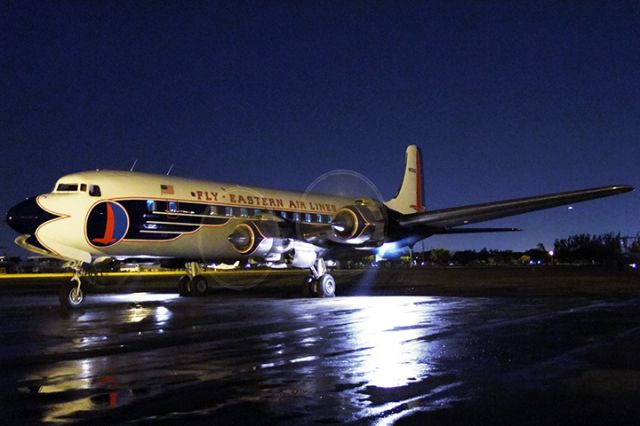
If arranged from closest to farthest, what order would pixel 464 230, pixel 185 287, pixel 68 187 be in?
pixel 68 187
pixel 185 287
pixel 464 230

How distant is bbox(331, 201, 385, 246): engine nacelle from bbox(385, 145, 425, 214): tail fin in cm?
973

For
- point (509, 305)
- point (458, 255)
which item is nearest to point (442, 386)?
point (509, 305)

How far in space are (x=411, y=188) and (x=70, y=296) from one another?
20.1m

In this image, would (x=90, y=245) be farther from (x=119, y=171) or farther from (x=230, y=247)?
(x=230, y=247)

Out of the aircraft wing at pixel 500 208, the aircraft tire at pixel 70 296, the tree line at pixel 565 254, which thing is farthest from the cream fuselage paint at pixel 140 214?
the tree line at pixel 565 254

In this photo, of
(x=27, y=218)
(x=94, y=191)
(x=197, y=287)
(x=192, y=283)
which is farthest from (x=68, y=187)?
(x=197, y=287)

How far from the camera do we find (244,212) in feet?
84.5

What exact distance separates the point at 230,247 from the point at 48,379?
16.7 m

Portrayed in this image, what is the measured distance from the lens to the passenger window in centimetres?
2185

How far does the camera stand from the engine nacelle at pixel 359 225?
24.2 metres

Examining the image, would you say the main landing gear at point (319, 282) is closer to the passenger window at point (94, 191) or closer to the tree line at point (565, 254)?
the passenger window at point (94, 191)

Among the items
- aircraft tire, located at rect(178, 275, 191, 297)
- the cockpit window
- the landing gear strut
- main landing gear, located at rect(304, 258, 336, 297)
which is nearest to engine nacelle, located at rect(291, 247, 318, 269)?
main landing gear, located at rect(304, 258, 336, 297)

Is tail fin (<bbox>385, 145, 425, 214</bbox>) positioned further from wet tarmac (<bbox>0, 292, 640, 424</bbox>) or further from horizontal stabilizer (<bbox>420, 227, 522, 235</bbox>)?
wet tarmac (<bbox>0, 292, 640, 424</bbox>)

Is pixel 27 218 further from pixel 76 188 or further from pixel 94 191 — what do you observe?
pixel 94 191
